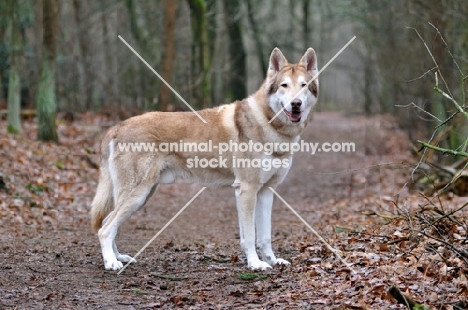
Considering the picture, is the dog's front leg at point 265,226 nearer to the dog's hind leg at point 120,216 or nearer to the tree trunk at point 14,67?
the dog's hind leg at point 120,216

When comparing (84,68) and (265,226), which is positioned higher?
(84,68)

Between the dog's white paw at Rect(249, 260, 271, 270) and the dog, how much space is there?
4 centimetres

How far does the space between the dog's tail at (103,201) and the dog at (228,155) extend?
1cm

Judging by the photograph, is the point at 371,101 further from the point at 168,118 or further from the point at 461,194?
the point at 168,118

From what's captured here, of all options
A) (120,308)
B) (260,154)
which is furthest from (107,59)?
(120,308)

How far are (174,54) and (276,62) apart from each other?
51.0 feet

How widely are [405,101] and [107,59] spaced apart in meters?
12.2

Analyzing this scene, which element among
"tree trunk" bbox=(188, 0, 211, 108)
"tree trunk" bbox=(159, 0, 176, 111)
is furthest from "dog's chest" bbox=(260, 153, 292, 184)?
"tree trunk" bbox=(188, 0, 211, 108)

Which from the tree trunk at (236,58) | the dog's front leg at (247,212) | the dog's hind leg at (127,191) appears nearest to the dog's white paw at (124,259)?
the dog's hind leg at (127,191)

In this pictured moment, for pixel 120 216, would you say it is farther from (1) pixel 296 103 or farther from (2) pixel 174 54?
(2) pixel 174 54

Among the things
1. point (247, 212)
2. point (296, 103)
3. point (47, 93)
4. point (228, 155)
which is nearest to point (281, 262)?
point (247, 212)

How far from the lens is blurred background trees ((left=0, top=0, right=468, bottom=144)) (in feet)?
46.5

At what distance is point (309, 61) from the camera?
22.7 feet

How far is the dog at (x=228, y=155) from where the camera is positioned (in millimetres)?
6645
